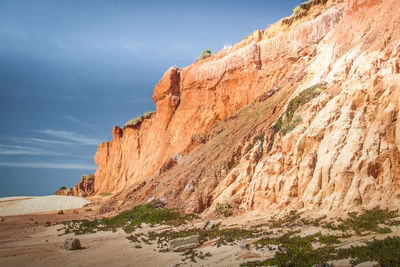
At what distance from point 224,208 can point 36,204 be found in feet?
95.2

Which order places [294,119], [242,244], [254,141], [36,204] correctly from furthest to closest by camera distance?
1. [36,204]
2. [254,141]
3. [294,119]
4. [242,244]

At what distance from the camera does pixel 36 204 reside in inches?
1348

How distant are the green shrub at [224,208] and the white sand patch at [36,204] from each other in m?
24.9

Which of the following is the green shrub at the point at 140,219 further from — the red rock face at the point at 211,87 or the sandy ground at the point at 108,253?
the red rock face at the point at 211,87

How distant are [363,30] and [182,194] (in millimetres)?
14982

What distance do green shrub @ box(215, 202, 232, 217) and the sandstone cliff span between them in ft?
1.52

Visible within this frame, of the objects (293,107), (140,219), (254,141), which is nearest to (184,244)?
(140,219)

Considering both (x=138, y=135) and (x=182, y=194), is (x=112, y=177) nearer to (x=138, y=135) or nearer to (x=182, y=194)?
(x=138, y=135)

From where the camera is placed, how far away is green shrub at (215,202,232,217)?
1437 centimetres

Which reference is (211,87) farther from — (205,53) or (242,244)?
(242,244)

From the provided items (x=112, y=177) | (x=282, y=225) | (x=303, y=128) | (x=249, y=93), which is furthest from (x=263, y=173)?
(x=112, y=177)

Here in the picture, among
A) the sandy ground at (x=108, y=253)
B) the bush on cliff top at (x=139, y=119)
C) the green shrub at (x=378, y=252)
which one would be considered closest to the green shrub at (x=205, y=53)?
the bush on cliff top at (x=139, y=119)

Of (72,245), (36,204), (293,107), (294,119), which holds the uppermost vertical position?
(293,107)

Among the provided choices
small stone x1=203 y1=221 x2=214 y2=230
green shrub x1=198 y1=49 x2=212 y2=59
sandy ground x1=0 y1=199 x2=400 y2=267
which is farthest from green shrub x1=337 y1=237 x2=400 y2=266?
green shrub x1=198 y1=49 x2=212 y2=59
